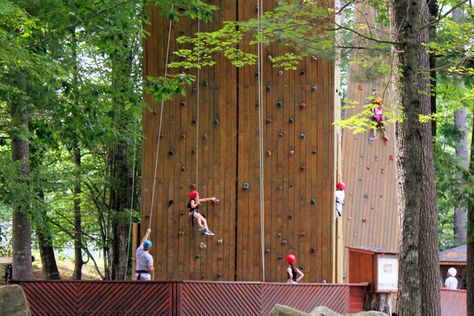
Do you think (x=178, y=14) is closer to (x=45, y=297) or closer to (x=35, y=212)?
(x=35, y=212)

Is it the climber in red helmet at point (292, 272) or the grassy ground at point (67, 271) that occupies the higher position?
the climber in red helmet at point (292, 272)

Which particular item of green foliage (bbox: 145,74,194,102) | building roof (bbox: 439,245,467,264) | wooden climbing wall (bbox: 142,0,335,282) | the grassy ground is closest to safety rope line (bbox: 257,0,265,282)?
wooden climbing wall (bbox: 142,0,335,282)

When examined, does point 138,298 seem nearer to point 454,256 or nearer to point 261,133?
point 261,133

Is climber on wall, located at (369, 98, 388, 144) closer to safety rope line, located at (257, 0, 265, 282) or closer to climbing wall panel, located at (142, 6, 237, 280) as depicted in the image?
safety rope line, located at (257, 0, 265, 282)

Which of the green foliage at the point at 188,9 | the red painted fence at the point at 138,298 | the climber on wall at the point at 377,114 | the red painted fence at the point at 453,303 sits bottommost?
the red painted fence at the point at 453,303

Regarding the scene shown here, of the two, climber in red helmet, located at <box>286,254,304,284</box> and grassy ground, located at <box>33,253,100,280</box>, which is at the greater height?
climber in red helmet, located at <box>286,254,304,284</box>

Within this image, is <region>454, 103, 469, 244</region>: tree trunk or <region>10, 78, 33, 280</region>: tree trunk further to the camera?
<region>454, 103, 469, 244</region>: tree trunk

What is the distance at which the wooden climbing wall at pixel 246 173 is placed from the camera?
1781cm

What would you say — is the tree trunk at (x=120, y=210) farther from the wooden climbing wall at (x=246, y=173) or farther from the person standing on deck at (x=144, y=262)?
the person standing on deck at (x=144, y=262)

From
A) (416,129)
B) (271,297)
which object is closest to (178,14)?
(271,297)

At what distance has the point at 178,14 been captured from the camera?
1783 cm

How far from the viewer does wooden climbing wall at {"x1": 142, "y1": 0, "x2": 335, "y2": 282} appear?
58.4 feet

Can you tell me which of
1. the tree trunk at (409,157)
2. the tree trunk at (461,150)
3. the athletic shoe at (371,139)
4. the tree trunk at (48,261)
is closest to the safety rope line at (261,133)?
the tree trunk at (409,157)

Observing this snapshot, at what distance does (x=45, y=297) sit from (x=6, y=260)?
7.93 metres
